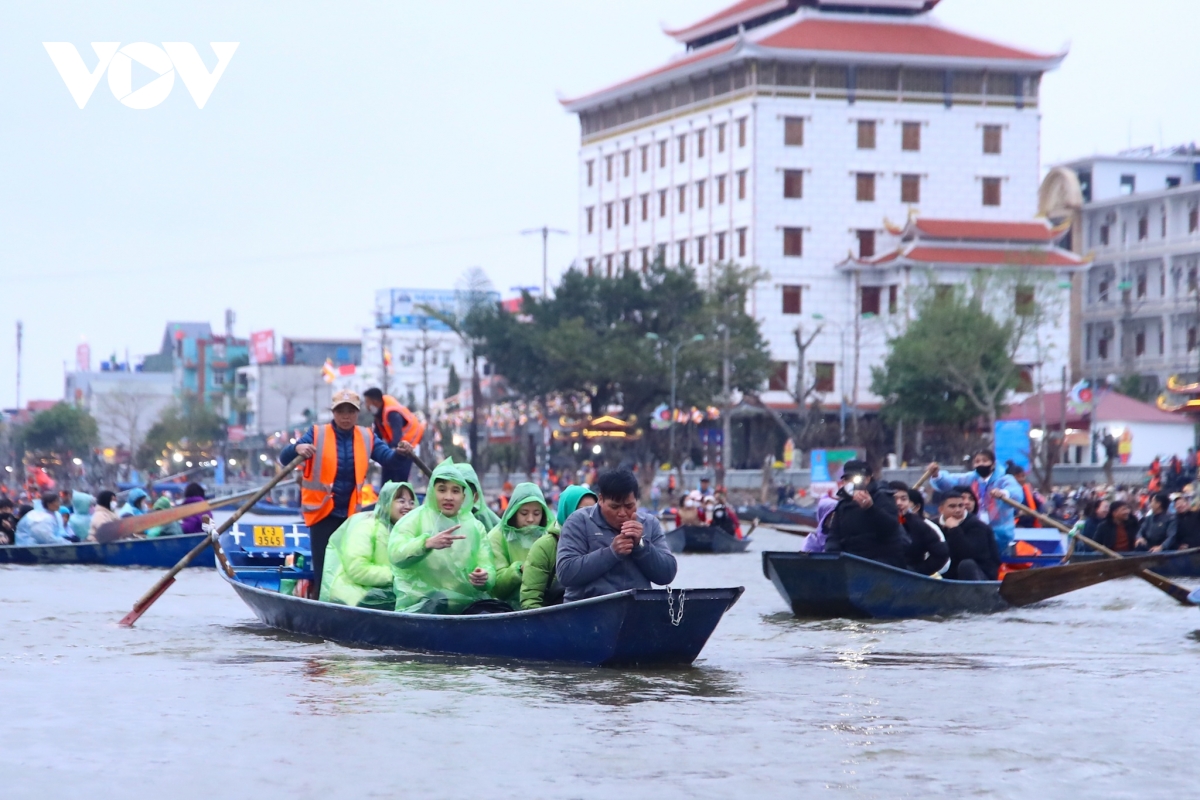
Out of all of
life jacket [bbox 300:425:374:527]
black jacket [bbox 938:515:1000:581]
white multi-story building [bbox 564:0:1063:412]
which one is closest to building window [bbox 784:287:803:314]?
white multi-story building [bbox 564:0:1063:412]

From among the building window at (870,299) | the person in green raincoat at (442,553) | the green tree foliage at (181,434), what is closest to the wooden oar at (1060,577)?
the person in green raincoat at (442,553)

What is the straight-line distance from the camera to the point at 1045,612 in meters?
19.0

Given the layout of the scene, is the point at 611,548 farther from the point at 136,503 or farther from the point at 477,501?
the point at 136,503

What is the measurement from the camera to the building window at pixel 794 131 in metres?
73.9

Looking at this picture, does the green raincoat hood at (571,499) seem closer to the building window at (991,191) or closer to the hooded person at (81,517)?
the hooded person at (81,517)

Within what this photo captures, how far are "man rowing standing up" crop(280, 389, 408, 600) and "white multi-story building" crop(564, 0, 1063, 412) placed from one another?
57582 millimetres

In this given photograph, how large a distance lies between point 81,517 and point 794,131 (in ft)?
166

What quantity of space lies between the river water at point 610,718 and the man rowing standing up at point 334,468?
1.02 meters

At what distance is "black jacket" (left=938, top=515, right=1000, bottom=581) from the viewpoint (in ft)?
59.0

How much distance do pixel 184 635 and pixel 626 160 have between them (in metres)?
66.7

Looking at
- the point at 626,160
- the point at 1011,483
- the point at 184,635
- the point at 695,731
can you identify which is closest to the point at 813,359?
the point at 626,160

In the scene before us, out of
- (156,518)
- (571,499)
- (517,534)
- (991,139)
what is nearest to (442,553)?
(517,534)

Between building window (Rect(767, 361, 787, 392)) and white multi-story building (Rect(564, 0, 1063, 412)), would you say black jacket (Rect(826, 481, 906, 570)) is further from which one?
white multi-story building (Rect(564, 0, 1063, 412))

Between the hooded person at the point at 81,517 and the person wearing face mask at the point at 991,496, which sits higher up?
the person wearing face mask at the point at 991,496
